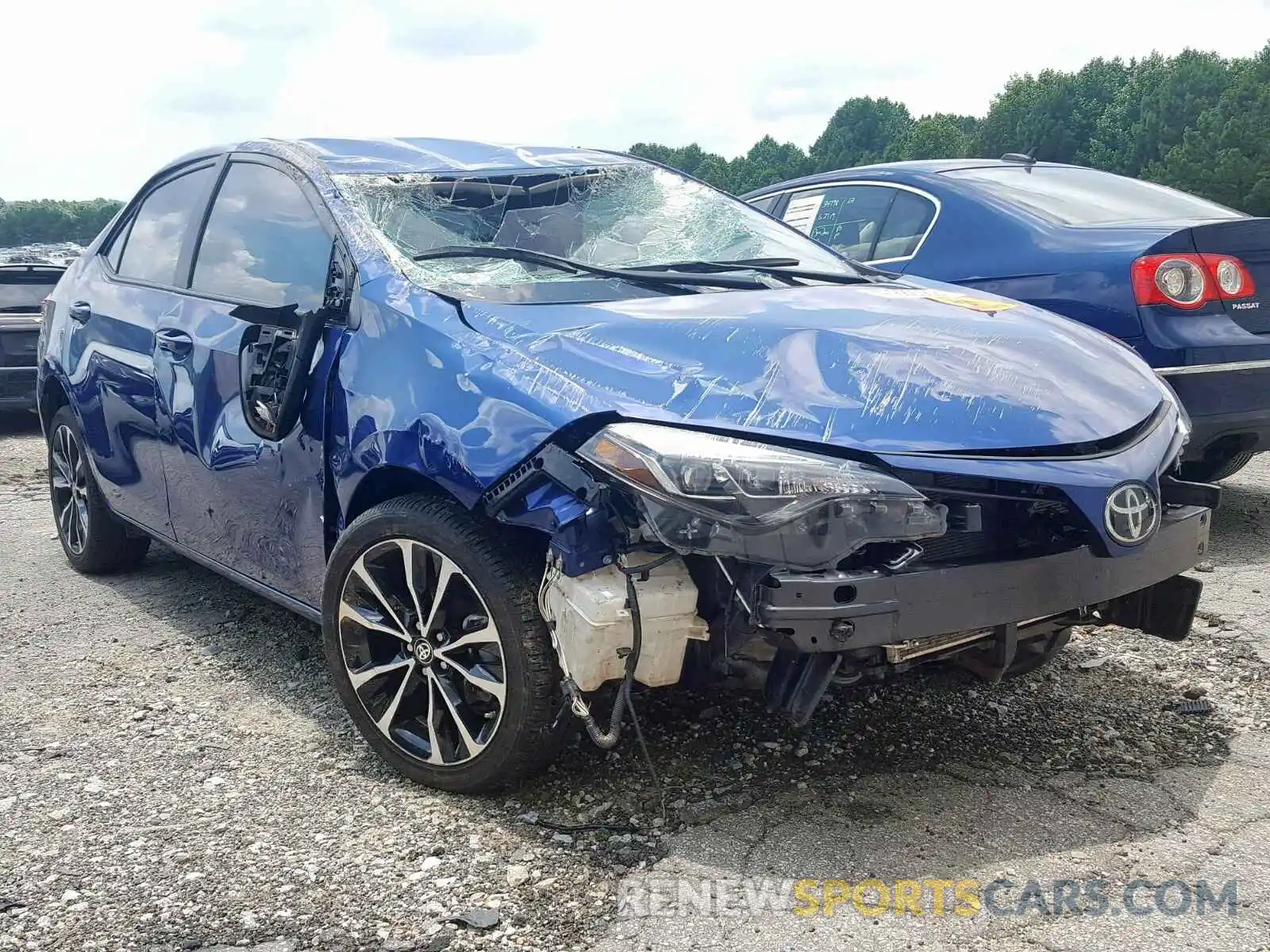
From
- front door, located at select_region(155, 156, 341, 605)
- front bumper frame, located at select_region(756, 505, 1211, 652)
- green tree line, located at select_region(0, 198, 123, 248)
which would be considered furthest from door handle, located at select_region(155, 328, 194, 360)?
green tree line, located at select_region(0, 198, 123, 248)

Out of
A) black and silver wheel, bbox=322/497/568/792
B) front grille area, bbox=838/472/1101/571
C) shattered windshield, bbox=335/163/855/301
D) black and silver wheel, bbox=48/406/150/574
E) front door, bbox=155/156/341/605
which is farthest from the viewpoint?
black and silver wheel, bbox=48/406/150/574

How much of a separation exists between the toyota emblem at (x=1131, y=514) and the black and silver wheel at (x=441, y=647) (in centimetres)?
123

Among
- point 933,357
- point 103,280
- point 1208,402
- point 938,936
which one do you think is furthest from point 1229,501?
point 103,280

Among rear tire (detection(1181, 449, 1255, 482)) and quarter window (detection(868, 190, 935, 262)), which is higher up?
quarter window (detection(868, 190, 935, 262))

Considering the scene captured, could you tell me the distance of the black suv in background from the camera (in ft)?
31.9

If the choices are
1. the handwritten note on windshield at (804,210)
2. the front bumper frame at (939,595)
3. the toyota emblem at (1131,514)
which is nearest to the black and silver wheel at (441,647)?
the front bumper frame at (939,595)

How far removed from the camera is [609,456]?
2.49 m

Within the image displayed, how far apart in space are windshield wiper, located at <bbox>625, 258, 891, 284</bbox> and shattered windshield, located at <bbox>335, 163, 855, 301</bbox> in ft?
0.14

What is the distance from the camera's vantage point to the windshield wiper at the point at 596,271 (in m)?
3.29

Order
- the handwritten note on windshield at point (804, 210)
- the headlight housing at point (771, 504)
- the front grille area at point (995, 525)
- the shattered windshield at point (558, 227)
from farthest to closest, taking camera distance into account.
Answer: the handwritten note on windshield at point (804, 210) → the shattered windshield at point (558, 227) → the front grille area at point (995, 525) → the headlight housing at point (771, 504)

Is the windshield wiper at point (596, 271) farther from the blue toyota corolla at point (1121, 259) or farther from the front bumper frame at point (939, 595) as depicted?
the blue toyota corolla at point (1121, 259)

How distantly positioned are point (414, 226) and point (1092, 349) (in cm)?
182

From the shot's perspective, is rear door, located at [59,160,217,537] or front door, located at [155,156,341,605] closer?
front door, located at [155,156,341,605]

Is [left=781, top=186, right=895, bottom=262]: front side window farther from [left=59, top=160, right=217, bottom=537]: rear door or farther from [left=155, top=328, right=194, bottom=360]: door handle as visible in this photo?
[left=155, top=328, right=194, bottom=360]: door handle
